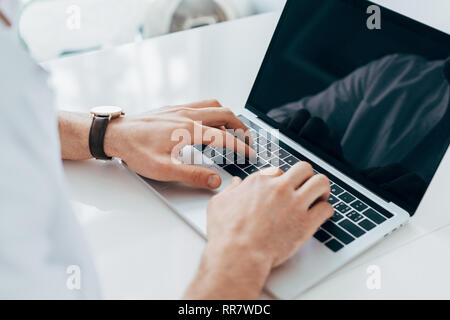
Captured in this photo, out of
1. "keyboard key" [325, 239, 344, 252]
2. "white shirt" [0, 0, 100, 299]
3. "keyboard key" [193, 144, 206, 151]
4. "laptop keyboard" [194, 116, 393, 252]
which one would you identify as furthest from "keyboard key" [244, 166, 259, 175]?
"white shirt" [0, 0, 100, 299]

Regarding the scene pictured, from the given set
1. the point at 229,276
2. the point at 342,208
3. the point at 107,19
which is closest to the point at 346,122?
the point at 342,208

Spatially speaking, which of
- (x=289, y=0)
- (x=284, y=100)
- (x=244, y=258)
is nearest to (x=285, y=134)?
(x=284, y=100)

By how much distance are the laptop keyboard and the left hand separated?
31mm

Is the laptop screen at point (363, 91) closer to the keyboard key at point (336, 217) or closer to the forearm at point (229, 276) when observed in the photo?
the keyboard key at point (336, 217)

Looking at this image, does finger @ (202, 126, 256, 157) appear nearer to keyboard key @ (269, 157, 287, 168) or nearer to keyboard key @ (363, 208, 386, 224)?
keyboard key @ (269, 157, 287, 168)

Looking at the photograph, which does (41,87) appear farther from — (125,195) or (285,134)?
(285,134)

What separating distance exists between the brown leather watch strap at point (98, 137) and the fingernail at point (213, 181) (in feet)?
0.66

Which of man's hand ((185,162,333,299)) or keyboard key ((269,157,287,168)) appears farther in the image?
keyboard key ((269,157,287,168))

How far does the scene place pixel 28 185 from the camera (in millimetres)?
419

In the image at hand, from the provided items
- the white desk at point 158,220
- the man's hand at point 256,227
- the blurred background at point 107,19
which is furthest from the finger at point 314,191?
the blurred background at point 107,19

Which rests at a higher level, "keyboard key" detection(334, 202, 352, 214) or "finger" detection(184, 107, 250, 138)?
"finger" detection(184, 107, 250, 138)

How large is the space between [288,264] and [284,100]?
1.26 feet

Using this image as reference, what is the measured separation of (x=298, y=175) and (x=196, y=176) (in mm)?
165

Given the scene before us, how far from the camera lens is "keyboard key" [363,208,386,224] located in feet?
2.29
